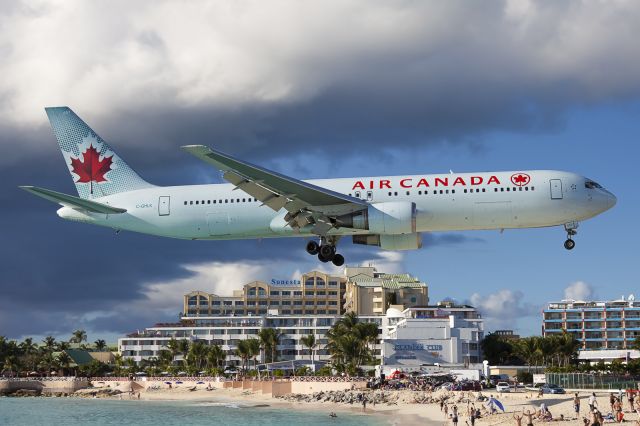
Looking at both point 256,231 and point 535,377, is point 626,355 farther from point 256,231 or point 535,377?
point 256,231

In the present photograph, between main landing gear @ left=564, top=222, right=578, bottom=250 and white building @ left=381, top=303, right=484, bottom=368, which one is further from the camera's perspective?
white building @ left=381, top=303, right=484, bottom=368

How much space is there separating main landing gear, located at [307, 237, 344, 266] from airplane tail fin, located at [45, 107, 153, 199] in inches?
541

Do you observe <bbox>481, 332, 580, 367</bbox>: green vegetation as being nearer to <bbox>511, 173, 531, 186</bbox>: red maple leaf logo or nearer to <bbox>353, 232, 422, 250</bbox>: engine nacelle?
<bbox>353, 232, 422, 250</bbox>: engine nacelle

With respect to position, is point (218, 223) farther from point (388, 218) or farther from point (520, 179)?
point (520, 179)

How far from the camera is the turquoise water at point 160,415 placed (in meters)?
112

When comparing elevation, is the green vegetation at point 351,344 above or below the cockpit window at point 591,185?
below

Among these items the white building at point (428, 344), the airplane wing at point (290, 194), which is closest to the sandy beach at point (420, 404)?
the white building at point (428, 344)

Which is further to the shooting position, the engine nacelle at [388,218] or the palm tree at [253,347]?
the palm tree at [253,347]

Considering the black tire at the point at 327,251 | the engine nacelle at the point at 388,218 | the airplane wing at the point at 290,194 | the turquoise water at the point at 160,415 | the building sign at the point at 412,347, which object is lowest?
the turquoise water at the point at 160,415

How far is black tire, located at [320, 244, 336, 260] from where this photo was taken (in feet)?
182

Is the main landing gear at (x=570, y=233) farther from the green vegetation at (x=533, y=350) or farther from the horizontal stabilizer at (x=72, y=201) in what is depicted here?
the green vegetation at (x=533, y=350)

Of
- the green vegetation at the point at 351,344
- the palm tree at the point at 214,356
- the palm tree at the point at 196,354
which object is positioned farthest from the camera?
the palm tree at the point at 196,354

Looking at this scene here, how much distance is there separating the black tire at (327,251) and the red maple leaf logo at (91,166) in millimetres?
18016

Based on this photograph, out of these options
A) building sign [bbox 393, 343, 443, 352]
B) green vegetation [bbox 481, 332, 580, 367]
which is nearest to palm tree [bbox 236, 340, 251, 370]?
green vegetation [bbox 481, 332, 580, 367]
